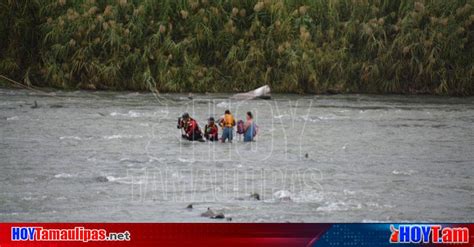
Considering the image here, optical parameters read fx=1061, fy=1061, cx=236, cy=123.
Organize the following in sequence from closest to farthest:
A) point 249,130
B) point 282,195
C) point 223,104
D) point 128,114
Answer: point 282,195 → point 249,130 → point 128,114 → point 223,104

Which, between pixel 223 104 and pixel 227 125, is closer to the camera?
pixel 227 125

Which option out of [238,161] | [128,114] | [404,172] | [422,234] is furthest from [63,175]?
[422,234]

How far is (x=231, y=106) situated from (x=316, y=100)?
174cm

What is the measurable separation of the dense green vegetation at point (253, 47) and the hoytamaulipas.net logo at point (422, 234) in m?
11.4

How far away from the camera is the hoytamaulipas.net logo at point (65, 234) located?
7121 millimetres

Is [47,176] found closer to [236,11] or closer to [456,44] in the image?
[236,11]

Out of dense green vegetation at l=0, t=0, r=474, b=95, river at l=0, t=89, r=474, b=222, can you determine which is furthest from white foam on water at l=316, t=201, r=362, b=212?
dense green vegetation at l=0, t=0, r=474, b=95

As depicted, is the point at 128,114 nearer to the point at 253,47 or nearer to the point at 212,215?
the point at 253,47

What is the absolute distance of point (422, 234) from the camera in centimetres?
712

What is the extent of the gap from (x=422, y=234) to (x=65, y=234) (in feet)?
7.94

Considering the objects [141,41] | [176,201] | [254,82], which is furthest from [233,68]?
[176,201]

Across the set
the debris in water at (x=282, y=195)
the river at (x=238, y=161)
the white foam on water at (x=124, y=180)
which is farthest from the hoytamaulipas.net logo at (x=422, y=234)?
the white foam on water at (x=124, y=180)

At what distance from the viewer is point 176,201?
32.1 ft

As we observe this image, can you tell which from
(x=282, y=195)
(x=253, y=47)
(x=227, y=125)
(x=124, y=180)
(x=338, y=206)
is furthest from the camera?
(x=253, y=47)
